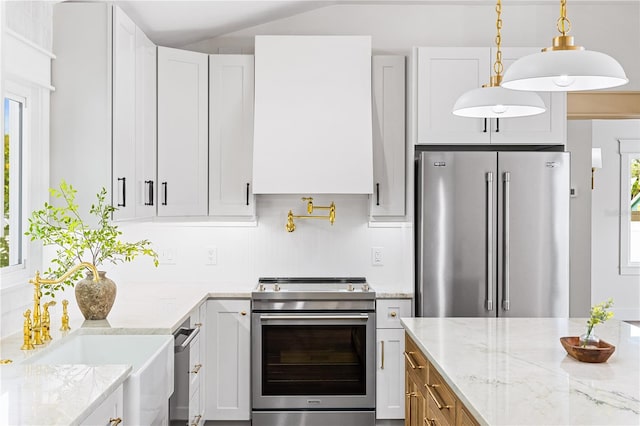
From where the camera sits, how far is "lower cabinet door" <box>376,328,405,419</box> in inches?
143

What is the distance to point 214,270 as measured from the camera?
13.6 ft

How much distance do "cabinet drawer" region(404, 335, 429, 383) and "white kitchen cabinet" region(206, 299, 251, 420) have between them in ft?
4.32

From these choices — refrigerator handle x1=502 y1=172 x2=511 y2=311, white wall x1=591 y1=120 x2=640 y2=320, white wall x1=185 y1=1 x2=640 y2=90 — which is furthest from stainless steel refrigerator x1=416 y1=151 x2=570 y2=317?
white wall x1=591 y1=120 x2=640 y2=320

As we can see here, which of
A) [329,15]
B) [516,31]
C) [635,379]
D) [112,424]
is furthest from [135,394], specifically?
[516,31]

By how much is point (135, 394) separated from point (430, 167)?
2159mm

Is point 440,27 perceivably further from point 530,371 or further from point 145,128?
point 530,371

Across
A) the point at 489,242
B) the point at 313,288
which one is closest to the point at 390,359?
the point at 313,288

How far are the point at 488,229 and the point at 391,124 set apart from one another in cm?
93

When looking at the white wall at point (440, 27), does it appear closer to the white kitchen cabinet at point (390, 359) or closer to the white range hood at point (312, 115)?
the white range hood at point (312, 115)

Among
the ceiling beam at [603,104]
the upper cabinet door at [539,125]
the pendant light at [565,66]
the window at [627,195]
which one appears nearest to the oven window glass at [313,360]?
the upper cabinet door at [539,125]

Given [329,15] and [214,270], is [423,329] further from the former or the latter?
[329,15]

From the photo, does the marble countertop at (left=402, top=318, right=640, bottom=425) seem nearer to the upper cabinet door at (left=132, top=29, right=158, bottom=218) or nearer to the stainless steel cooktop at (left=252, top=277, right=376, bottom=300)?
the stainless steel cooktop at (left=252, top=277, right=376, bottom=300)

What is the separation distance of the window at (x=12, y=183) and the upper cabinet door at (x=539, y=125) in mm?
2696

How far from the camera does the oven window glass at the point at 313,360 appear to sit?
11.8 feet
